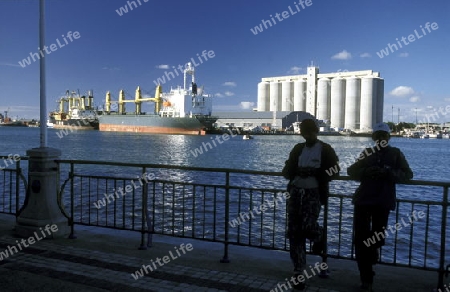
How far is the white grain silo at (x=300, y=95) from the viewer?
172 m

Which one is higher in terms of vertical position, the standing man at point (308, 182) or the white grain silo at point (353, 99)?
the white grain silo at point (353, 99)

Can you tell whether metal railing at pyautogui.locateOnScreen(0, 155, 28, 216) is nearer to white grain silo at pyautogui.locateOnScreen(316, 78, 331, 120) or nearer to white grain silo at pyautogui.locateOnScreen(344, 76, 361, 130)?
white grain silo at pyautogui.locateOnScreen(344, 76, 361, 130)

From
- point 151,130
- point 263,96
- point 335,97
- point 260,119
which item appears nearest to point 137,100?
point 151,130

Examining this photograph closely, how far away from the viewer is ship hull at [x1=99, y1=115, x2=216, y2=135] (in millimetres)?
110688

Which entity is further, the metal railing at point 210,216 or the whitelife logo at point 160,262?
the metal railing at point 210,216

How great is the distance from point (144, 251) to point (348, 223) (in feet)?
29.9

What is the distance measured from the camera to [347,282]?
5.05 m

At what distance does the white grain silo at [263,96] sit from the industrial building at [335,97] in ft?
3.95

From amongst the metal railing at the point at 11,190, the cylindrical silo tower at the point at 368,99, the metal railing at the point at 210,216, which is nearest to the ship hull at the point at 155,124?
the cylindrical silo tower at the point at 368,99

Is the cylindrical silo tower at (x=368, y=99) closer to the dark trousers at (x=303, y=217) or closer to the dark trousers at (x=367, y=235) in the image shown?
the dark trousers at (x=367, y=235)

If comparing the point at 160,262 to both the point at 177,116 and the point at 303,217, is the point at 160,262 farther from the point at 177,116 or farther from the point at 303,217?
the point at 177,116

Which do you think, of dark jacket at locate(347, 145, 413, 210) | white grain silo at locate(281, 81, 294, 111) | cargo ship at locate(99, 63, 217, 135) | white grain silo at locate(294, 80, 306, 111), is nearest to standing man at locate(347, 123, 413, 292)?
dark jacket at locate(347, 145, 413, 210)

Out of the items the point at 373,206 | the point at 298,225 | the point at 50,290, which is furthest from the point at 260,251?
the point at 50,290

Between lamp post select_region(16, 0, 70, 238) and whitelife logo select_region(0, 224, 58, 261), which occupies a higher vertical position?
lamp post select_region(16, 0, 70, 238)
